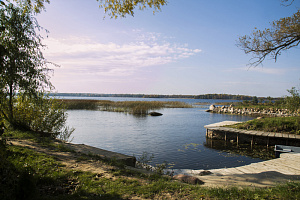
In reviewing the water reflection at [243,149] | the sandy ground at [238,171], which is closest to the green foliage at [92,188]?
the sandy ground at [238,171]

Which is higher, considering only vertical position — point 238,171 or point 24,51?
point 24,51

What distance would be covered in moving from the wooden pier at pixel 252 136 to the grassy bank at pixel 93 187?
39.2ft

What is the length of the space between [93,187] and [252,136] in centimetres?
A: 1505

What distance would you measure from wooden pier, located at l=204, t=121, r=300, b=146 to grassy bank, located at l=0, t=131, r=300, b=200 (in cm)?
1193

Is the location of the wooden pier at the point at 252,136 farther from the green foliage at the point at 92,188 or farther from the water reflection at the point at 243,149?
the green foliage at the point at 92,188

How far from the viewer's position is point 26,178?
358cm

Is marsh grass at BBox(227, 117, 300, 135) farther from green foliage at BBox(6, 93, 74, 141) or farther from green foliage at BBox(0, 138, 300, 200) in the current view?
green foliage at BBox(6, 93, 74, 141)

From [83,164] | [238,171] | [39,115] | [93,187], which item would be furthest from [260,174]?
[39,115]

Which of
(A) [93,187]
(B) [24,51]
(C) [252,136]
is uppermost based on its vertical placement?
(B) [24,51]

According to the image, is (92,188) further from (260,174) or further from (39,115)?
(39,115)

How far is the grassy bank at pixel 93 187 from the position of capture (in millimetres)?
3684

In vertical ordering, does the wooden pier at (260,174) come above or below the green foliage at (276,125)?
below

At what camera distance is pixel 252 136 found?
1591 centimetres

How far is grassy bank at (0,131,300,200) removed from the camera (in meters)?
3.68
